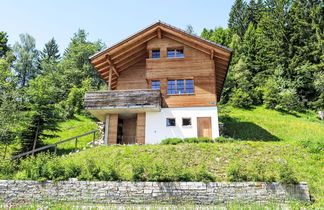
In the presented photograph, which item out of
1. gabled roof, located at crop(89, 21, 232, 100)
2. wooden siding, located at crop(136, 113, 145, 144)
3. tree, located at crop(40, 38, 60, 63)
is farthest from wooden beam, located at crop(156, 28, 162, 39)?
tree, located at crop(40, 38, 60, 63)

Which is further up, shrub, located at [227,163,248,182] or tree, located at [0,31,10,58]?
tree, located at [0,31,10,58]

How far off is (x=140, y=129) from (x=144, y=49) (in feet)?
24.0

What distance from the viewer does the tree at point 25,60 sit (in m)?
50.5

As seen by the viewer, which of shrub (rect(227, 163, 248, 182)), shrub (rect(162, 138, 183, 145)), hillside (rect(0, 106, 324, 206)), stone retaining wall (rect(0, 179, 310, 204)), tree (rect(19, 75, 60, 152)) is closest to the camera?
stone retaining wall (rect(0, 179, 310, 204))

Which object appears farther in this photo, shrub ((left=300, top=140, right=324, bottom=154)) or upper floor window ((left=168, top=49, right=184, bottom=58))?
upper floor window ((left=168, top=49, right=184, bottom=58))

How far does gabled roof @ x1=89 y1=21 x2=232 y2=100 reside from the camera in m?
19.9

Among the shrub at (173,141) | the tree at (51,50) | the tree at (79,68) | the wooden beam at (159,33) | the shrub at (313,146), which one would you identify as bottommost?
the shrub at (313,146)

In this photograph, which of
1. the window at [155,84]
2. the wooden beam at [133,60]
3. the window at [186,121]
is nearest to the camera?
the window at [186,121]

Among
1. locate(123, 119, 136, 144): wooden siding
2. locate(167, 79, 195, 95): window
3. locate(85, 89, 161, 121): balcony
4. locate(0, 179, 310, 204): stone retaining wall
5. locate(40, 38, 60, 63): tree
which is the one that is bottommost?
locate(0, 179, 310, 204): stone retaining wall

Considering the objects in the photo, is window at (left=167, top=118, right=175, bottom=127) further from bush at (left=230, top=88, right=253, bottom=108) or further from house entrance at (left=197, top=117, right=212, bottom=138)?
bush at (left=230, top=88, right=253, bottom=108)

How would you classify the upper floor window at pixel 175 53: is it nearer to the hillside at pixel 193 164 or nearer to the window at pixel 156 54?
the window at pixel 156 54

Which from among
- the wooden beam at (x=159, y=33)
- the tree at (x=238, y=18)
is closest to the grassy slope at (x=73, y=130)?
the wooden beam at (x=159, y=33)

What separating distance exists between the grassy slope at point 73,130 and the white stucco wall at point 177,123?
725 cm

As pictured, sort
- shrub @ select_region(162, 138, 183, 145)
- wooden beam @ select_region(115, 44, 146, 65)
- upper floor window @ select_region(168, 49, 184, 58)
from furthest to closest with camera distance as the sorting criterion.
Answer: wooden beam @ select_region(115, 44, 146, 65)
upper floor window @ select_region(168, 49, 184, 58)
shrub @ select_region(162, 138, 183, 145)
